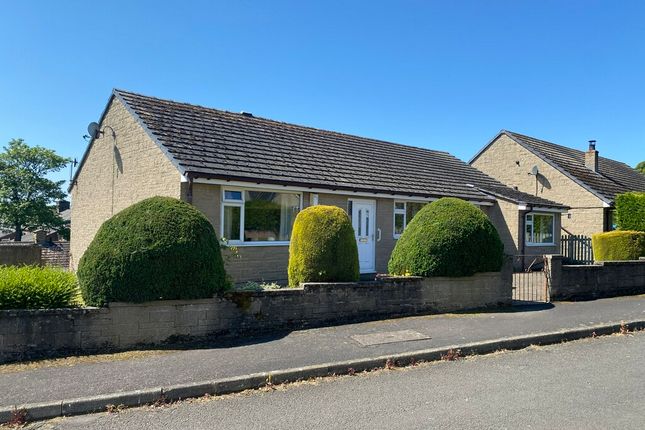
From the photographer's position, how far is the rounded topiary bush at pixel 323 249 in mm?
9172

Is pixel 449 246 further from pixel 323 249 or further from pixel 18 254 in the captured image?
pixel 18 254

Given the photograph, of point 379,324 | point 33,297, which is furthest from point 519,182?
point 33,297

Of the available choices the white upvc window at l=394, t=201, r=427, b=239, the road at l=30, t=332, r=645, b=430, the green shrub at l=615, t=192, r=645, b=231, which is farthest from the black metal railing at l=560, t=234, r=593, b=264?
the road at l=30, t=332, r=645, b=430

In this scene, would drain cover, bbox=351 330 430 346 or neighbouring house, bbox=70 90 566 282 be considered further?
neighbouring house, bbox=70 90 566 282

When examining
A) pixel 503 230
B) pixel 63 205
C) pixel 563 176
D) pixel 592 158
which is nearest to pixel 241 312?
pixel 503 230

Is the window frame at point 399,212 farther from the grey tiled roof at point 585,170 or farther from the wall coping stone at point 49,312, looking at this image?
the grey tiled roof at point 585,170

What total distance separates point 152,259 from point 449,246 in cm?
596

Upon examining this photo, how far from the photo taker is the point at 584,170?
2730 centimetres

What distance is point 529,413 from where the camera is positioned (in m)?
4.91

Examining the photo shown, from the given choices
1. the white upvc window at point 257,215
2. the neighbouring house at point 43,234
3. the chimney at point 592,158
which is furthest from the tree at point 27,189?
the chimney at point 592,158

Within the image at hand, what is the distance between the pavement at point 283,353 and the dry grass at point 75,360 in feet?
0.34

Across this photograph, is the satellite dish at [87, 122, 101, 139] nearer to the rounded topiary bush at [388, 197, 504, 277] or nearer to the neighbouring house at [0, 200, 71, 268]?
the neighbouring house at [0, 200, 71, 268]

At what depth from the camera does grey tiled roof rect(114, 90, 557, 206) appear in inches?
533

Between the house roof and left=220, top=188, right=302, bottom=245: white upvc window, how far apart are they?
17241 mm
